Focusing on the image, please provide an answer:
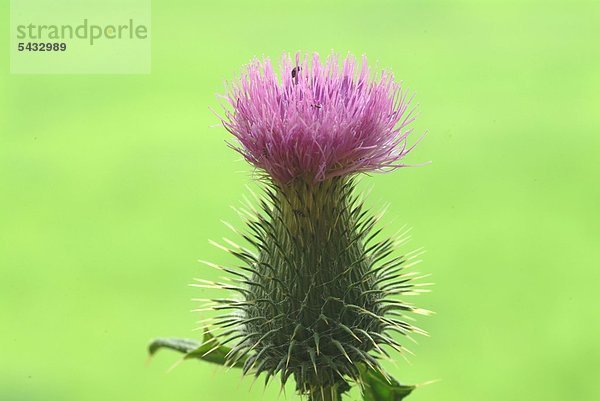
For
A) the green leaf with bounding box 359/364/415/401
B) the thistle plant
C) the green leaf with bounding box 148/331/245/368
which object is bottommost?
the green leaf with bounding box 359/364/415/401

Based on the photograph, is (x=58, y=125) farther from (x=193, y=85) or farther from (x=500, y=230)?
(x=500, y=230)

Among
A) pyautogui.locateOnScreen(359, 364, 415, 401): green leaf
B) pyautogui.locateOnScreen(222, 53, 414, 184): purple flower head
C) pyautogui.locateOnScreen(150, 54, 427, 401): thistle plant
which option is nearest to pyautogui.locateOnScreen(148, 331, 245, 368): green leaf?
pyautogui.locateOnScreen(150, 54, 427, 401): thistle plant

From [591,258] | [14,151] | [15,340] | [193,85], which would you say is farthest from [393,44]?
[15,340]

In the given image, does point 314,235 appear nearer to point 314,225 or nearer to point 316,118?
point 314,225

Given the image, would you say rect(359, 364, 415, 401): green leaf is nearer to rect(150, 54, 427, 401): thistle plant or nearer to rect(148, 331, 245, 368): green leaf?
rect(150, 54, 427, 401): thistle plant

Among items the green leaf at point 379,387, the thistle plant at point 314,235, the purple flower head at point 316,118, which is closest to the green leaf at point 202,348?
the thistle plant at point 314,235

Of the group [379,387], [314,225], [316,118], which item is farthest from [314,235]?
[379,387]

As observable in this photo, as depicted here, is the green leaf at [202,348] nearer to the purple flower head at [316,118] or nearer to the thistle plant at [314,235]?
the thistle plant at [314,235]

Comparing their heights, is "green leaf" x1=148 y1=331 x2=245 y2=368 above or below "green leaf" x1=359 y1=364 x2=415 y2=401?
above
